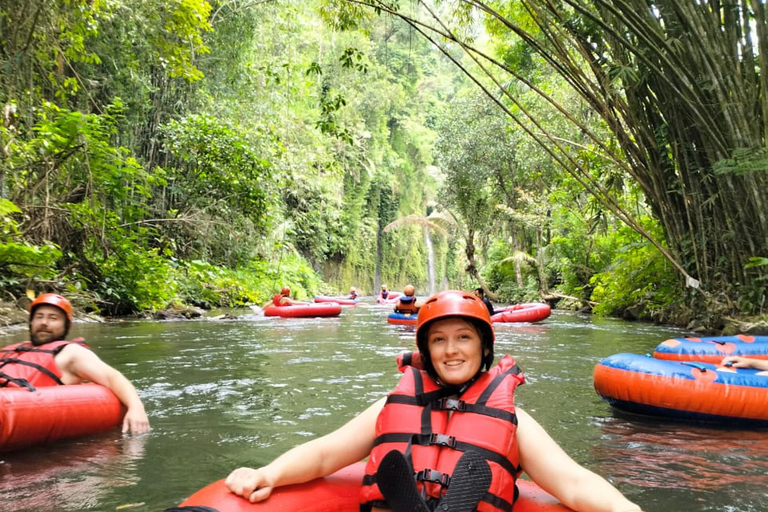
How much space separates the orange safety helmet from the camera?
7.57 feet

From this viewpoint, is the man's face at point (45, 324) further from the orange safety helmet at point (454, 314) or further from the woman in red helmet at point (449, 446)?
the orange safety helmet at point (454, 314)

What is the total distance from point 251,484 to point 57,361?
238cm

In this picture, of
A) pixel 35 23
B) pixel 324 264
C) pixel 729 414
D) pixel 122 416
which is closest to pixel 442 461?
pixel 122 416

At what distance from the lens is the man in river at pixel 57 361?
3723 millimetres

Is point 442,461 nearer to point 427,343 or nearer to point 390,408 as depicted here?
point 390,408

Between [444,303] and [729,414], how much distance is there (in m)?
2.91

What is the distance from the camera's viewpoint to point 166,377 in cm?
567

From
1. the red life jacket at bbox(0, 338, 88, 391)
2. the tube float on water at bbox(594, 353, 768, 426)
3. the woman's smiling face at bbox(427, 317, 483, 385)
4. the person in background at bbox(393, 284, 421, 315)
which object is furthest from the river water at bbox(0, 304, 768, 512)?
the person in background at bbox(393, 284, 421, 315)

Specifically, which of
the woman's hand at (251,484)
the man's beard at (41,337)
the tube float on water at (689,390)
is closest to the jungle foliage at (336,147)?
the tube float on water at (689,390)

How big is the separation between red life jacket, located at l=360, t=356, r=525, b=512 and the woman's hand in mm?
323

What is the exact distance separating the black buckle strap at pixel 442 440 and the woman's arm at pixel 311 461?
29 cm

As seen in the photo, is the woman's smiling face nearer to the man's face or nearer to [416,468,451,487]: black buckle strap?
[416,468,451,487]: black buckle strap

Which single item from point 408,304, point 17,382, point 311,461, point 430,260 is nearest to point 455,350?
point 311,461

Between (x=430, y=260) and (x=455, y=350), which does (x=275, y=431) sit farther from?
(x=430, y=260)
